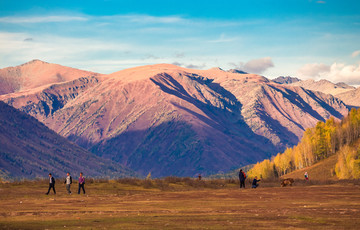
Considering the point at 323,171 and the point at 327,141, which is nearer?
the point at 323,171

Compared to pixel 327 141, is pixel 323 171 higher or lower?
lower

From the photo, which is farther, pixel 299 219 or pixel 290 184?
pixel 290 184

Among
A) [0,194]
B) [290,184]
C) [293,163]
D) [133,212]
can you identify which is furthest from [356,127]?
[133,212]

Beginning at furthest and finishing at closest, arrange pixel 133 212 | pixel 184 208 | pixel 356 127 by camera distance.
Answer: pixel 356 127, pixel 184 208, pixel 133 212

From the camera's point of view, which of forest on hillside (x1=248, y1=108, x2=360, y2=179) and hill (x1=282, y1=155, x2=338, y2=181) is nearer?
hill (x1=282, y1=155, x2=338, y2=181)

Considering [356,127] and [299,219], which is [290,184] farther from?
[356,127]

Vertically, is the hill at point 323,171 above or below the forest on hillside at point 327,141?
below

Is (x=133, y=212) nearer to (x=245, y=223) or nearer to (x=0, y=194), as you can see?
(x=245, y=223)

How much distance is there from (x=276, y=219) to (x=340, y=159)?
10664 cm

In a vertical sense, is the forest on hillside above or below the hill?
above

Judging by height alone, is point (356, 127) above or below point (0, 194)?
above

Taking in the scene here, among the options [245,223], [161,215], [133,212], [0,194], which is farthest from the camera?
[0,194]

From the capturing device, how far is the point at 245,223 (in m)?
29.9

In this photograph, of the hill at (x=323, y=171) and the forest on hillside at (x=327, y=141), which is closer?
the hill at (x=323, y=171)
